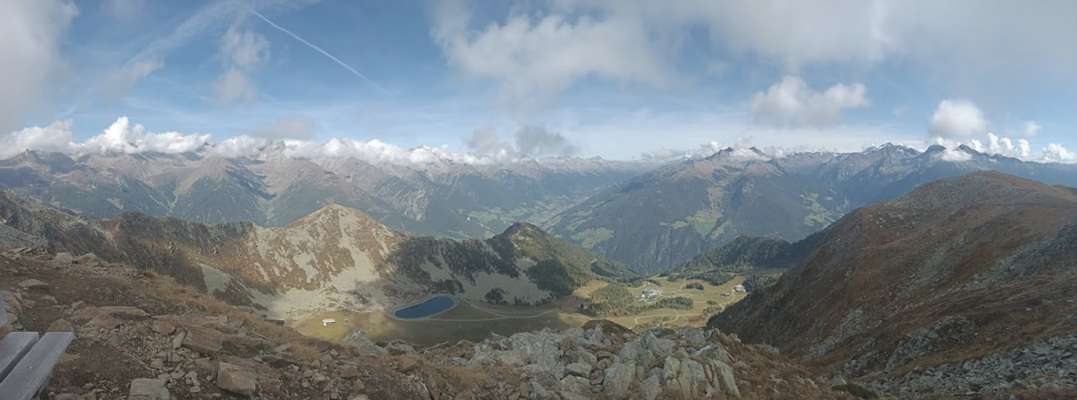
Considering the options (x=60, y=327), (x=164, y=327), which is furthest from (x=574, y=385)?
(x=60, y=327)

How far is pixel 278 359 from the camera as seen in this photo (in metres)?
16.5

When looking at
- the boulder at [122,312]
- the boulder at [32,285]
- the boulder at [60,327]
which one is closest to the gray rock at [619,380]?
the boulder at [122,312]

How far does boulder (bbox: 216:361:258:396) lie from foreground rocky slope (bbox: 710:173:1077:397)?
105 feet

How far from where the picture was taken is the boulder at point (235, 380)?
539 inches

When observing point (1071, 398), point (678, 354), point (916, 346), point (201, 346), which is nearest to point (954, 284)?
point (916, 346)

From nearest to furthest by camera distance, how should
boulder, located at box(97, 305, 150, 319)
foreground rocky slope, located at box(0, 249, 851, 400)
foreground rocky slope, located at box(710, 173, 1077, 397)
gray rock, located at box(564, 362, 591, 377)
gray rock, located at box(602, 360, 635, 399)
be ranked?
1. foreground rocky slope, located at box(0, 249, 851, 400)
2. boulder, located at box(97, 305, 150, 319)
3. gray rock, located at box(602, 360, 635, 399)
4. gray rock, located at box(564, 362, 591, 377)
5. foreground rocky slope, located at box(710, 173, 1077, 397)

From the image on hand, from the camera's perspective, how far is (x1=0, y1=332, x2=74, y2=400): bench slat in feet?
29.2

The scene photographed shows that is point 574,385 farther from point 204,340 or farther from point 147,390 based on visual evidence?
point 147,390

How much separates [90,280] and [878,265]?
10515 cm

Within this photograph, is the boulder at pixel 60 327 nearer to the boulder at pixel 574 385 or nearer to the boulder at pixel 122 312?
the boulder at pixel 122 312

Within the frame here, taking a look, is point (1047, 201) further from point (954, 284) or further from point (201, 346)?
point (201, 346)

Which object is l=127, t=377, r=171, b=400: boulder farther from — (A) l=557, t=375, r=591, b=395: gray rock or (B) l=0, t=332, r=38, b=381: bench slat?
(A) l=557, t=375, r=591, b=395: gray rock

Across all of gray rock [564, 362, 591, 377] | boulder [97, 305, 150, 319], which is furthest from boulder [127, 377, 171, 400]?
gray rock [564, 362, 591, 377]

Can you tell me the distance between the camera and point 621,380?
950 inches
